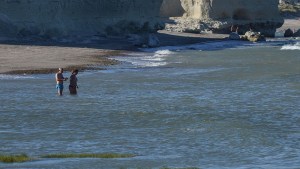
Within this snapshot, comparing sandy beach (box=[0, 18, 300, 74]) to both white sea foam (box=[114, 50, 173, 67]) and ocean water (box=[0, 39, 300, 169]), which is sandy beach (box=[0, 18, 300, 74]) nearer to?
white sea foam (box=[114, 50, 173, 67])

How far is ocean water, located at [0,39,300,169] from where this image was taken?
47.3 ft

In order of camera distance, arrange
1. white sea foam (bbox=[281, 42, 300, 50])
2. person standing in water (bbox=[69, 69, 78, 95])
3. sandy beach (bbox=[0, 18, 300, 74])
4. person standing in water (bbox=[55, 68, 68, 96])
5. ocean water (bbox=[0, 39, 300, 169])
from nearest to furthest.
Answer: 1. ocean water (bbox=[0, 39, 300, 169])
2. person standing in water (bbox=[55, 68, 68, 96])
3. person standing in water (bbox=[69, 69, 78, 95])
4. sandy beach (bbox=[0, 18, 300, 74])
5. white sea foam (bbox=[281, 42, 300, 50])

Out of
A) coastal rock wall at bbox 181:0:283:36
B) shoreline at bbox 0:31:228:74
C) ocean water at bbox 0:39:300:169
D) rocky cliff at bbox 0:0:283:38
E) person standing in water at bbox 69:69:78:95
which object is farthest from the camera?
coastal rock wall at bbox 181:0:283:36

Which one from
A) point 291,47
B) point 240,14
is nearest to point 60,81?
point 291,47

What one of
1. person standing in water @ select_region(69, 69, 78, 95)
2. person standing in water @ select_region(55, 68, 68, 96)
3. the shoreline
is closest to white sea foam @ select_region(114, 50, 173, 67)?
the shoreline

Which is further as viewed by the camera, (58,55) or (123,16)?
(123,16)

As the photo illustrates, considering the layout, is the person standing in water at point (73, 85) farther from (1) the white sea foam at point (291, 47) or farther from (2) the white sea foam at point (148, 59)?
(1) the white sea foam at point (291, 47)

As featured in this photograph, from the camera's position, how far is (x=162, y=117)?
1966 cm

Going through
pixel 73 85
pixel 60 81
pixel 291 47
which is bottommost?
pixel 291 47

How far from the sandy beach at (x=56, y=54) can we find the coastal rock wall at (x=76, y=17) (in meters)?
1.68

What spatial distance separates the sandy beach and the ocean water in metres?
1.61

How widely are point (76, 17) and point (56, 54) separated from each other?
976 centimetres

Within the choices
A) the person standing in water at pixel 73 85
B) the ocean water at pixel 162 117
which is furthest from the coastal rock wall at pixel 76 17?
the person standing in water at pixel 73 85

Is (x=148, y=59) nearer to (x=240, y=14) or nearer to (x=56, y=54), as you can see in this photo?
(x=56, y=54)
